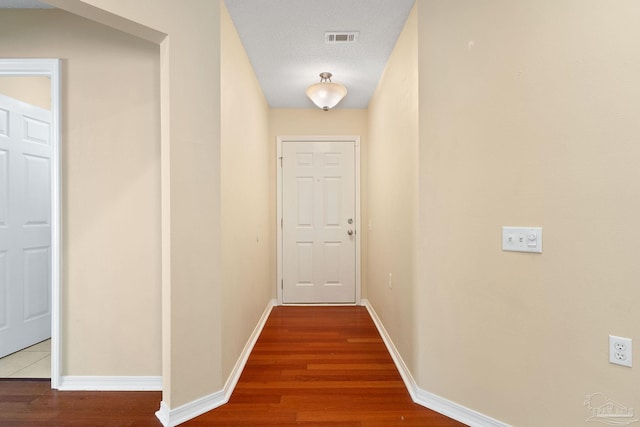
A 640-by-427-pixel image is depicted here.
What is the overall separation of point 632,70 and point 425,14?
1.06 metres

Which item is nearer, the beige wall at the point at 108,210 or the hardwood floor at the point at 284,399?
the hardwood floor at the point at 284,399

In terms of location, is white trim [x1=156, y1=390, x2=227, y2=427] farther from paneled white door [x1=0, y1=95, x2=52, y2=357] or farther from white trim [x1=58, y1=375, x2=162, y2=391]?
paneled white door [x1=0, y1=95, x2=52, y2=357]

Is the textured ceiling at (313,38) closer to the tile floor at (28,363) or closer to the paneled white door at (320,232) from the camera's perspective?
the paneled white door at (320,232)

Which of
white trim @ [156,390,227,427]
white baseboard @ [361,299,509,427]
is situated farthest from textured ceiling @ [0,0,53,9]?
white baseboard @ [361,299,509,427]

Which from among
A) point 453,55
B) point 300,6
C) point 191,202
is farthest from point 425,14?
point 191,202

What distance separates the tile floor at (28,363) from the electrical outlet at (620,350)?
125 inches

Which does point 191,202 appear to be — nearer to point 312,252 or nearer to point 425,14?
point 425,14

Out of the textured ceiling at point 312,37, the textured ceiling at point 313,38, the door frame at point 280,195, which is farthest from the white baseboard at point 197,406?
the textured ceiling at point 313,38

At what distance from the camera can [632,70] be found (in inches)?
43.5

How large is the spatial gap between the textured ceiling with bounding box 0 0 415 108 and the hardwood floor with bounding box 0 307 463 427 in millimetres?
2328

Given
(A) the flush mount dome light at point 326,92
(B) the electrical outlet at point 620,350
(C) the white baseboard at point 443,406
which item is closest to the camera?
(B) the electrical outlet at point 620,350

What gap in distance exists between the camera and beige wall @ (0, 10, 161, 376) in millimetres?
1847

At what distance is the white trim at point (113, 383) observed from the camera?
1.84 meters

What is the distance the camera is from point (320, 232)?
11.7 ft
